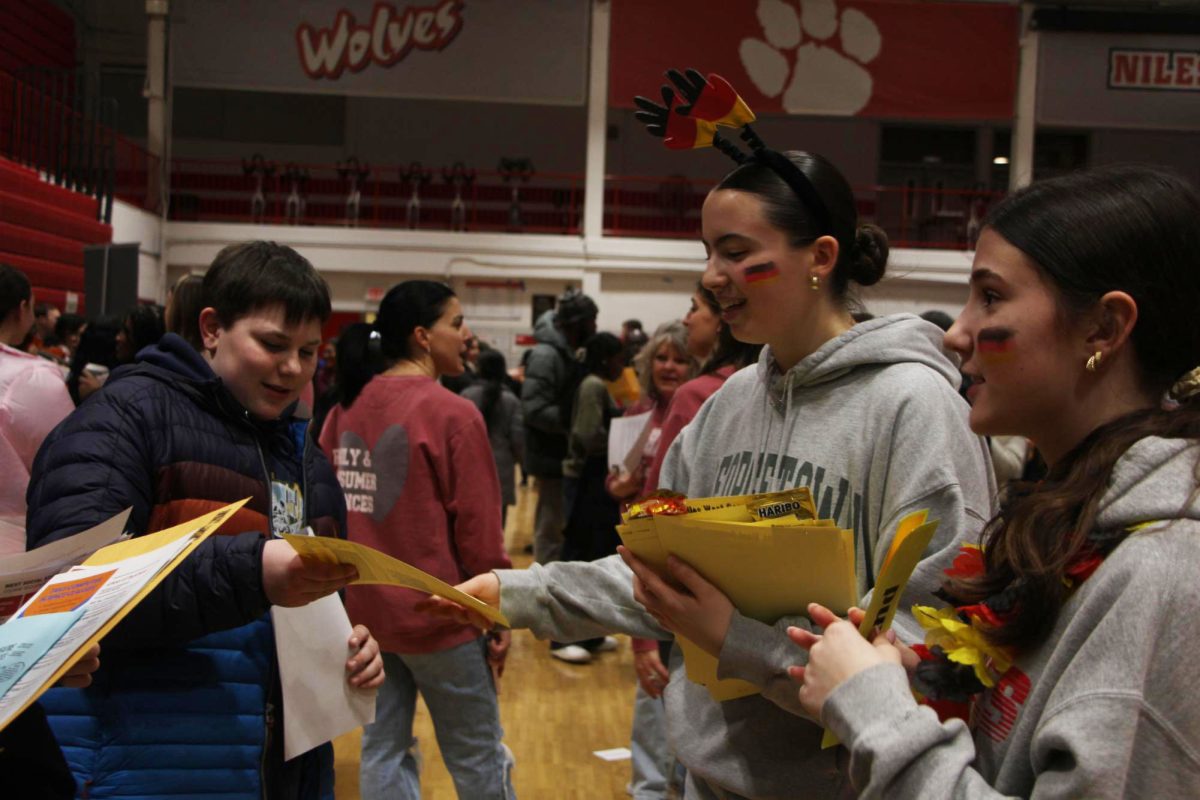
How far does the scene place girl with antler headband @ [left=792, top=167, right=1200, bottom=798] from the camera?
2.94ft

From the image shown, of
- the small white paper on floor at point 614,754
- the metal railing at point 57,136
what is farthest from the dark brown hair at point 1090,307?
the metal railing at point 57,136

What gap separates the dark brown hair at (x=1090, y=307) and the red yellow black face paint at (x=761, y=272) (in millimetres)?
551

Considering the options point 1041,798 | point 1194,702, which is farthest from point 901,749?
point 1194,702

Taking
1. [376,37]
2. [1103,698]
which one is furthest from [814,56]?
[1103,698]

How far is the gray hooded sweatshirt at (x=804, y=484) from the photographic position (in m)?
1.41

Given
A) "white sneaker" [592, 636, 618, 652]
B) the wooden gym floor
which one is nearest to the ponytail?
the wooden gym floor

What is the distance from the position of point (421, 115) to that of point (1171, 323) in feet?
59.3

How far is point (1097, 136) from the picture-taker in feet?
57.8

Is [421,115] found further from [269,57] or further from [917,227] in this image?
[917,227]

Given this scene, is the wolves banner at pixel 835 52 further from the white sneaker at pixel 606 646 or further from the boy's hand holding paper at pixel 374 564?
the boy's hand holding paper at pixel 374 564

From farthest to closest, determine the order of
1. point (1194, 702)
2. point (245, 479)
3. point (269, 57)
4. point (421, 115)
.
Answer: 1. point (421, 115)
2. point (269, 57)
3. point (245, 479)
4. point (1194, 702)

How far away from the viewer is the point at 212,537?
157 cm

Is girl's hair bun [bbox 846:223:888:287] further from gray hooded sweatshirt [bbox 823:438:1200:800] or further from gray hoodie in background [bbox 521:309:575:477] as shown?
gray hoodie in background [bbox 521:309:575:477]

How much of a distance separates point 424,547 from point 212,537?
4.31ft
